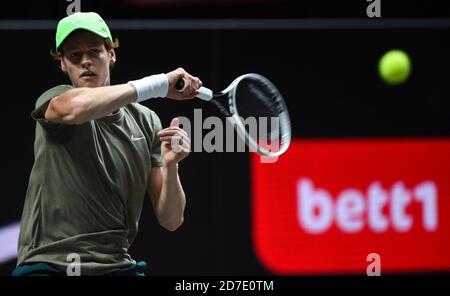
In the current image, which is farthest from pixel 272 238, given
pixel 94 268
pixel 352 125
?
pixel 94 268

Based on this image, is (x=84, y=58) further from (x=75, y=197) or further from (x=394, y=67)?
(x=394, y=67)

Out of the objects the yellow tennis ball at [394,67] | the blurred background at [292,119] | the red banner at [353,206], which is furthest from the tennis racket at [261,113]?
the yellow tennis ball at [394,67]

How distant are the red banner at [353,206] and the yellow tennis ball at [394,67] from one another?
353 mm

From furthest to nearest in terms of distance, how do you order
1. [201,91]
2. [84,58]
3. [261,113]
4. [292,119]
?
[292,119]
[261,113]
[201,91]
[84,58]

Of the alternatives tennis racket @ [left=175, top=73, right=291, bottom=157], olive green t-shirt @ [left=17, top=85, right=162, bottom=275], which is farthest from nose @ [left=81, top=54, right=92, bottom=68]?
tennis racket @ [left=175, top=73, right=291, bottom=157]

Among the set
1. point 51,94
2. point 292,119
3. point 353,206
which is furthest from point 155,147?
point 353,206

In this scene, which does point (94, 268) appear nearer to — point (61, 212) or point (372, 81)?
point (61, 212)

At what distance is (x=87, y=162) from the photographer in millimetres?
2926

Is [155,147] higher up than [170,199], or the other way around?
[155,147]

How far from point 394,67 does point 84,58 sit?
265cm

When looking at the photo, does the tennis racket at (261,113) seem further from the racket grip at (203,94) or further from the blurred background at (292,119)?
the blurred background at (292,119)

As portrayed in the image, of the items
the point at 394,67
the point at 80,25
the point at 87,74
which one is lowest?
the point at 87,74

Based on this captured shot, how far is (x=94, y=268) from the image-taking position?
289 cm

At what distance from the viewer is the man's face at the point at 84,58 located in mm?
2975
